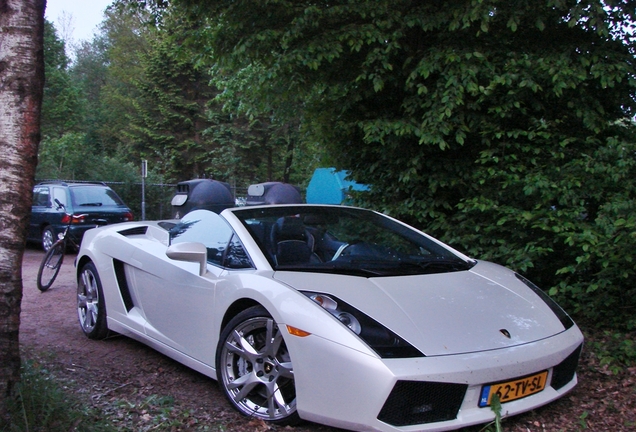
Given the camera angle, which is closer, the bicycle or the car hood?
the car hood

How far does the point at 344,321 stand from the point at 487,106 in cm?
420

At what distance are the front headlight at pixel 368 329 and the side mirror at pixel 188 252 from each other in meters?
0.98

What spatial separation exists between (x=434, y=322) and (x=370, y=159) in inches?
195

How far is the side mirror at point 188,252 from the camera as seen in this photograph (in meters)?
3.90

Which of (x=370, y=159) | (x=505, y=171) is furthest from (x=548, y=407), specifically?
(x=370, y=159)

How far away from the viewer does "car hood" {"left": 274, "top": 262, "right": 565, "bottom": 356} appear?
3119 mm

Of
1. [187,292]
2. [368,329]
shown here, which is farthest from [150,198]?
[368,329]

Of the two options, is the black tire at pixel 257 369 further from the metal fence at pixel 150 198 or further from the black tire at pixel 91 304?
the metal fence at pixel 150 198

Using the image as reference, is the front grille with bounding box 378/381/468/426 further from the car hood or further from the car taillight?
the car taillight

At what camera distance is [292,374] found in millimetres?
3260

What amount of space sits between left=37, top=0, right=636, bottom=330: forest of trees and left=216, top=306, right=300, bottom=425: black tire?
2.72m

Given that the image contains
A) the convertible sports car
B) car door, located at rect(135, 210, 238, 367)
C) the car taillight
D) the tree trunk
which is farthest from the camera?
the car taillight

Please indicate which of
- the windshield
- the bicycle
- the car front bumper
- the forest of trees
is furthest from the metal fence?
the car front bumper

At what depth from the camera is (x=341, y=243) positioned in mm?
4277
